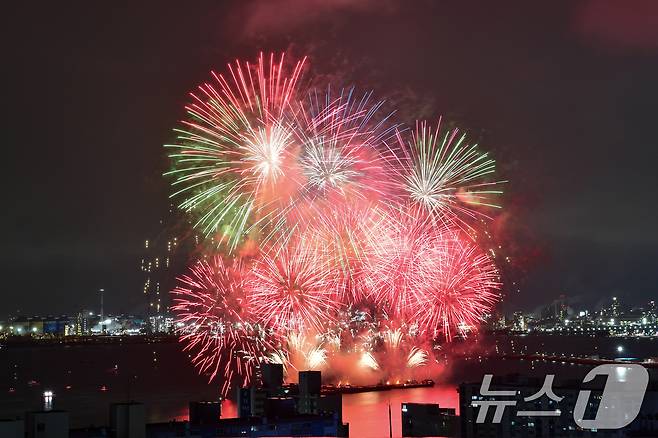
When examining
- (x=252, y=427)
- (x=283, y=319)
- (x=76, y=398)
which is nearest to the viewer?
Answer: (x=252, y=427)

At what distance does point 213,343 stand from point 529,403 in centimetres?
9799

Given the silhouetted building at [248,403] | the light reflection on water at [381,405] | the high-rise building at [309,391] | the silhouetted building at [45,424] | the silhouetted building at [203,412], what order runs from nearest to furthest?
the silhouetted building at [45,424] < the silhouetted building at [203,412] < the silhouetted building at [248,403] < the high-rise building at [309,391] < the light reflection on water at [381,405]

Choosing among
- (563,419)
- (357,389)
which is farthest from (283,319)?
(357,389)

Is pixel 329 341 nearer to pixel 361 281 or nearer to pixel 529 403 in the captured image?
pixel 361 281

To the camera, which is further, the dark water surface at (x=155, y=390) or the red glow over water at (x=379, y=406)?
the dark water surface at (x=155, y=390)

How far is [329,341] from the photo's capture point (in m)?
47.8

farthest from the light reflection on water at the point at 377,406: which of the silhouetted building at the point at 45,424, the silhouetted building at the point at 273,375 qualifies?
the silhouetted building at the point at 45,424

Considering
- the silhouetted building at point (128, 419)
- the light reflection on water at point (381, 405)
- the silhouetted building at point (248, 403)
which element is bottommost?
the light reflection on water at point (381, 405)

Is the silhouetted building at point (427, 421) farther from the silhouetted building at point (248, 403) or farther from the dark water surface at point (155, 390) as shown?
the silhouetted building at point (248, 403)

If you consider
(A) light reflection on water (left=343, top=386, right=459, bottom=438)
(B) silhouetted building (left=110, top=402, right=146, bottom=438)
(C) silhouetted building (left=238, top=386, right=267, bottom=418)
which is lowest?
(A) light reflection on water (left=343, top=386, right=459, bottom=438)

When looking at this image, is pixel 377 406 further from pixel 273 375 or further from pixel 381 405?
pixel 273 375

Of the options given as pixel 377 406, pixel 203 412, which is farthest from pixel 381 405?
pixel 203 412

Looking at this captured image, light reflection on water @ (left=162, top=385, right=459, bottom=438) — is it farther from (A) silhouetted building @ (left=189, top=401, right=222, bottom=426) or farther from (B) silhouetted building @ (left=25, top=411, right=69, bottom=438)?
(B) silhouetted building @ (left=25, top=411, right=69, bottom=438)

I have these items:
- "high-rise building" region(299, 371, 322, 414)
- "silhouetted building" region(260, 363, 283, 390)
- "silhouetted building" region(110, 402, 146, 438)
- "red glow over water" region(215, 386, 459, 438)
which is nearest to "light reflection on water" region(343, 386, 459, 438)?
"red glow over water" region(215, 386, 459, 438)
